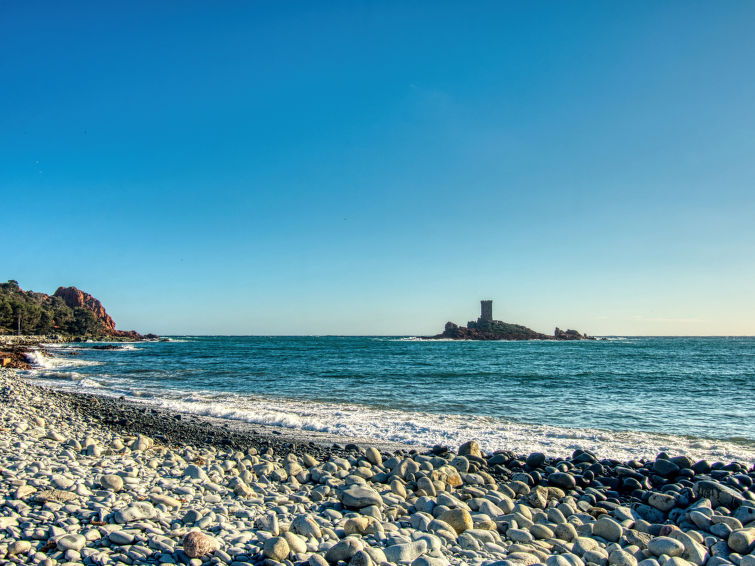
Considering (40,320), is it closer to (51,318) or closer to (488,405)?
(51,318)

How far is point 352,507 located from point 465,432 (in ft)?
22.7

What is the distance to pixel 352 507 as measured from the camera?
5965 millimetres

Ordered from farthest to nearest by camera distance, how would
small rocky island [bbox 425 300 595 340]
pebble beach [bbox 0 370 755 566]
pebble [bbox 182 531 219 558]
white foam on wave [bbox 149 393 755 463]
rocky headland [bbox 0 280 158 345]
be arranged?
small rocky island [bbox 425 300 595 340] → rocky headland [bbox 0 280 158 345] → white foam on wave [bbox 149 393 755 463] → pebble beach [bbox 0 370 755 566] → pebble [bbox 182 531 219 558]

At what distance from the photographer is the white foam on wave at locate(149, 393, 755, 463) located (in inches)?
415

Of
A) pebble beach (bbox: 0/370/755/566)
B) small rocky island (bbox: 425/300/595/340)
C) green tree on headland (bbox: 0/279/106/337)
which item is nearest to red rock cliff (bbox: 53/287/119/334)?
green tree on headland (bbox: 0/279/106/337)

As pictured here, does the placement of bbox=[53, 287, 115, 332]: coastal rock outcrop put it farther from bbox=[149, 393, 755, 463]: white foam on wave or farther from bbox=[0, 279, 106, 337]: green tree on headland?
bbox=[149, 393, 755, 463]: white foam on wave

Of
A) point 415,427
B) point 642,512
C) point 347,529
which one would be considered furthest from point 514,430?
point 347,529

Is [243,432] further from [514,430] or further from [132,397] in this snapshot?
[132,397]

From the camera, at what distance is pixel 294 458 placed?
337 inches

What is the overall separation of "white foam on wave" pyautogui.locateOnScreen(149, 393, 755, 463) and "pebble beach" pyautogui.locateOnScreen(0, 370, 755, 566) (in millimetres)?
1581

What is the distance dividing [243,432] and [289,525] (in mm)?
7432

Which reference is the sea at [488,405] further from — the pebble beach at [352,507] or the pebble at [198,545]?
the pebble at [198,545]

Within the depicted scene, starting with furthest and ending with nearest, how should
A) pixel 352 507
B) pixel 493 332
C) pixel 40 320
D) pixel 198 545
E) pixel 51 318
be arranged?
pixel 493 332, pixel 51 318, pixel 40 320, pixel 352 507, pixel 198 545

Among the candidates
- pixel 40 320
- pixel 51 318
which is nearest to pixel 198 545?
pixel 40 320
